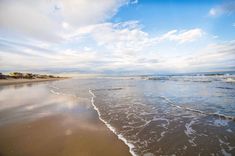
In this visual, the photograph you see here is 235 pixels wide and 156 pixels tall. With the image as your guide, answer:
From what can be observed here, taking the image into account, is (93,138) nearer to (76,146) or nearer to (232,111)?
(76,146)

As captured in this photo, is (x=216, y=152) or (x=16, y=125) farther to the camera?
(x=16, y=125)

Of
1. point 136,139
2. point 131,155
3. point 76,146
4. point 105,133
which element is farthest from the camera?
point 105,133

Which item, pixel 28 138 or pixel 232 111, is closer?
pixel 28 138

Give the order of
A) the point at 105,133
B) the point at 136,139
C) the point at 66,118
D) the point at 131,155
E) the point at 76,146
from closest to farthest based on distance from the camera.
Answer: the point at 131,155
the point at 76,146
the point at 136,139
the point at 105,133
the point at 66,118

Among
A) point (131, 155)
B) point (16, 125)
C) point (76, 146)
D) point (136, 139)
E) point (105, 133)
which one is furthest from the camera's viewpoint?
point (16, 125)

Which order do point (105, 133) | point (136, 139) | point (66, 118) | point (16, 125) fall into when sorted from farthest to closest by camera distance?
point (66, 118) < point (16, 125) < point (105, 133) < point (136, 139)

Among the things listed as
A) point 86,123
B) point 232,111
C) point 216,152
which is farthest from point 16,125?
point 232,111

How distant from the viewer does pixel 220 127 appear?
6.53 metres

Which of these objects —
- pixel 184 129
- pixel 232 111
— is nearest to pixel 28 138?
pixel 184 129

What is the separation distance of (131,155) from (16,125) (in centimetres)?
527

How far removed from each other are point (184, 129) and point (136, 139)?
7.00 feet

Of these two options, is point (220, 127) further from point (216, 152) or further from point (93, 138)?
point (93, 138)

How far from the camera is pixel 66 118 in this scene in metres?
8.20

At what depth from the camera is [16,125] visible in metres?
7.08
